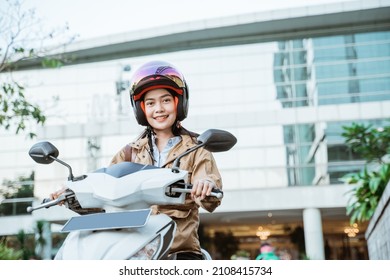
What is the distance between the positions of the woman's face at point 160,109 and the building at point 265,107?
27.4 feet

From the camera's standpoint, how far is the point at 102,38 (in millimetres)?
8992

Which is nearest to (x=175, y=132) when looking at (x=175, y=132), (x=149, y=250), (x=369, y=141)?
(x=175, y=132)

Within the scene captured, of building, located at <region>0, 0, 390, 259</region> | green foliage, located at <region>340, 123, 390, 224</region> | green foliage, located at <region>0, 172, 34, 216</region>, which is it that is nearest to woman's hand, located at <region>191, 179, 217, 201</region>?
green foliage, located at <region>340, 123, 390, 224</region>

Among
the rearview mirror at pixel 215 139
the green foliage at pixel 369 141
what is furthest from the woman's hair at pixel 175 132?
the green foliage at pixel 369 141

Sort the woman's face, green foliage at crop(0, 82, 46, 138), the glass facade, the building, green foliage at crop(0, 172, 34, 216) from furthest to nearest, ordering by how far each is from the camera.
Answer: green foliage at crop(0, 172, 34, 216)
the glass facade
the building
green foliage at crop(0, 82, 46, 138)
the woman's face

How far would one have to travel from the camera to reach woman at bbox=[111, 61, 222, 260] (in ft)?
4.17

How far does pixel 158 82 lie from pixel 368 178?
412 centimetres

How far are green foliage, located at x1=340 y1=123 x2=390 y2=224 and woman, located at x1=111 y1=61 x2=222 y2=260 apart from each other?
3.58 meters

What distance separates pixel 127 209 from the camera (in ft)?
3.71

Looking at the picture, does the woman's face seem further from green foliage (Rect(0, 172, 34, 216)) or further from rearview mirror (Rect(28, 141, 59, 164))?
green foliage (Rect(0, 172, 34, 216))

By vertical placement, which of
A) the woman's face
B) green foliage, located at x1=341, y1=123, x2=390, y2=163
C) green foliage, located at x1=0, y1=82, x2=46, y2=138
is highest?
green foliage, located at x1=341, y1=123, x2=390, y2=163
